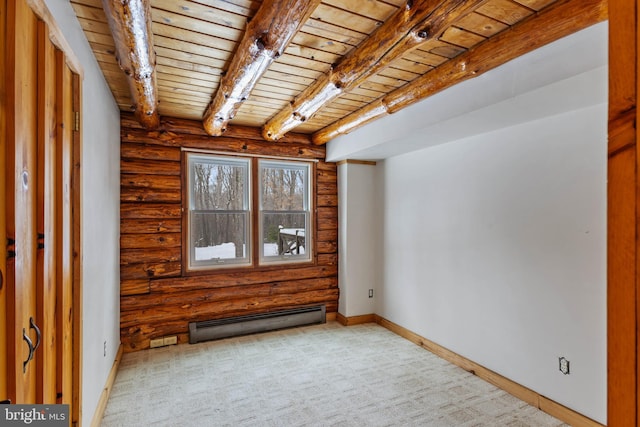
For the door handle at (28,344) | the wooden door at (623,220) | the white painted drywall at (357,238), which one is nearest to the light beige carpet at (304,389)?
the white painted drywall at (357,238)

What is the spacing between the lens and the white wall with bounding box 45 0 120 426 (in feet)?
6.40

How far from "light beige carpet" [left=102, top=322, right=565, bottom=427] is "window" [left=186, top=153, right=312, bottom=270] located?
1070 millimetres

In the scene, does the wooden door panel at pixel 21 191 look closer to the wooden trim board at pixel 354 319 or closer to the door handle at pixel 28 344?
the door handle at pixel 28 344

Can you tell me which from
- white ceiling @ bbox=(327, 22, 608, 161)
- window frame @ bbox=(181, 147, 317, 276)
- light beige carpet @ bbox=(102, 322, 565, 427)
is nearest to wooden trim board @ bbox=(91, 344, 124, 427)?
light beige carpet @ bbox=(102, 322, 565, 427)

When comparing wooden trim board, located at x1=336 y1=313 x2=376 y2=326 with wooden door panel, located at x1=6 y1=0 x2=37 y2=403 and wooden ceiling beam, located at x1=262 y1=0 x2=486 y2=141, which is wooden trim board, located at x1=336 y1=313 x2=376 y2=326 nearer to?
wooden ceiling beam, located at x1=262 y1=0 x2=486 y2=141

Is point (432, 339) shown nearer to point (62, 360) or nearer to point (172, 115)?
→ point (62, 360)

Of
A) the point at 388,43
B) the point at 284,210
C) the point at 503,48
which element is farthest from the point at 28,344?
the point at 284,210

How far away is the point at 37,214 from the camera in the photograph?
132cm

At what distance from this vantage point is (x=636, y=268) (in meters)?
0.51

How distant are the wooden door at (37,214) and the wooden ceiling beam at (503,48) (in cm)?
225

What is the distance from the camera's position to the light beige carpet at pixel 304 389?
7.82 feet

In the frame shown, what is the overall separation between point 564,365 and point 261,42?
2.99 meters

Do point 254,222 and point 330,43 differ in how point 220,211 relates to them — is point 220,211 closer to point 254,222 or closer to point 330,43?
point 254,222

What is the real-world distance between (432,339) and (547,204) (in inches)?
72.0
